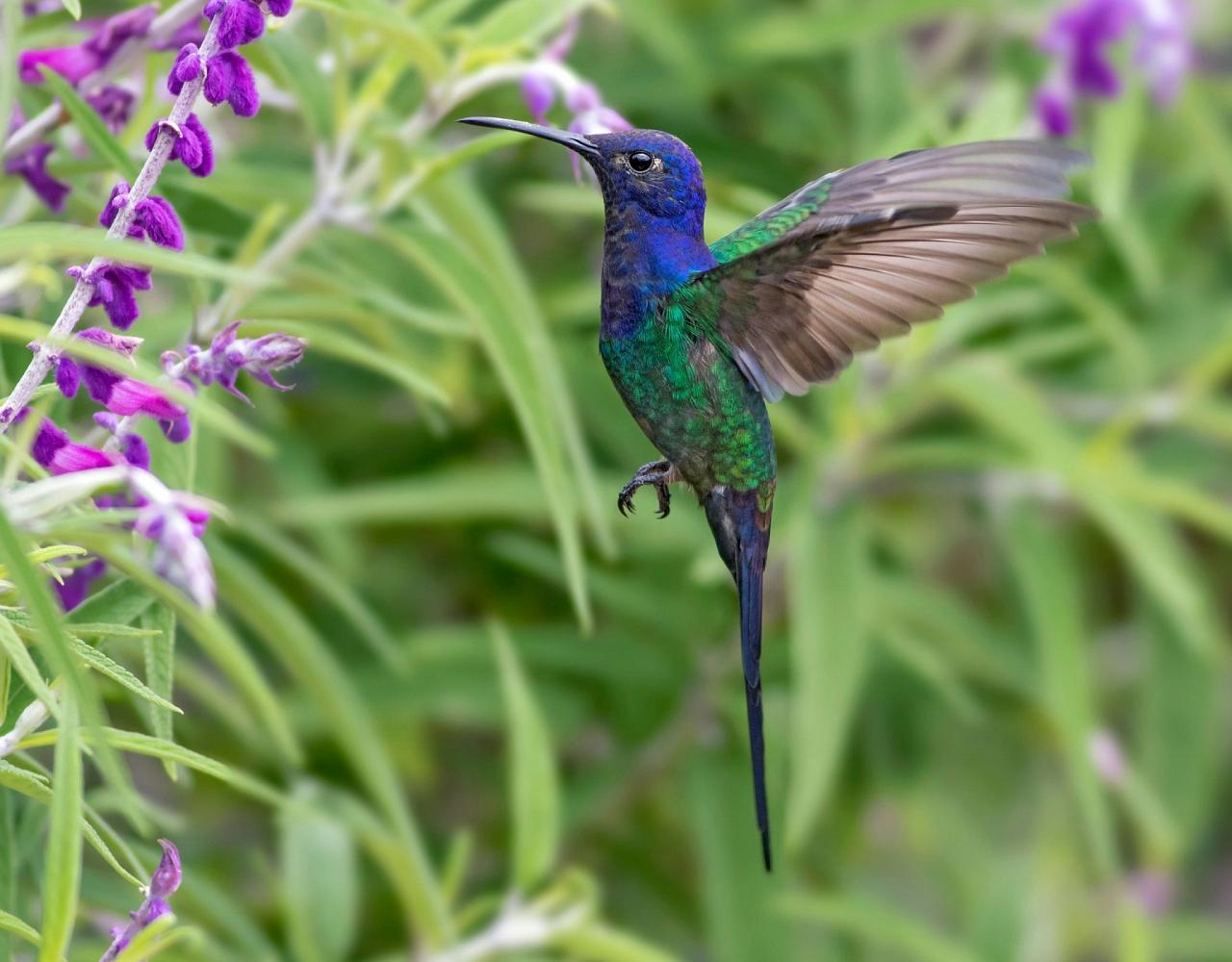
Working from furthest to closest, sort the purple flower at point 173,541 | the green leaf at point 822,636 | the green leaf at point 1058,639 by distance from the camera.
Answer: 1. the green leaf at point 1058,639
2. the green leaf at point 822,636
3. the purple flower at point 173,541

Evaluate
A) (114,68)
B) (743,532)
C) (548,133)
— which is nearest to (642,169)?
(548,133)

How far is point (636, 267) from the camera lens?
1.56 meters

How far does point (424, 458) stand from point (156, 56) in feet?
5.43

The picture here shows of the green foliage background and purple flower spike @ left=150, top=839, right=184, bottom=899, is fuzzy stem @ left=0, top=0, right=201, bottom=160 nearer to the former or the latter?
the green foliage background

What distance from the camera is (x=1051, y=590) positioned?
9.18ft

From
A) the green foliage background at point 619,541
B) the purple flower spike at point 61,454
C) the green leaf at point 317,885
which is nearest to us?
the purple flower spike at point 61,454

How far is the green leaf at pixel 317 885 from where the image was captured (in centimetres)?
208

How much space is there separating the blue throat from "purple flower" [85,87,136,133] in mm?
482

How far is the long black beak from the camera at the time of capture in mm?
1397

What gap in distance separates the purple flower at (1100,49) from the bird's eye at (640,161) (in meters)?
1.16

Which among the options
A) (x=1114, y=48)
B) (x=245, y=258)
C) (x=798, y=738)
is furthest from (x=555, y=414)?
(x=1114, y=48)

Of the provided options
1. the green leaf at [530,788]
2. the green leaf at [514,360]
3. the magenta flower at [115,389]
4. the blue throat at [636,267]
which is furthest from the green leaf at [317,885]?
the magenta flower at [115,389]

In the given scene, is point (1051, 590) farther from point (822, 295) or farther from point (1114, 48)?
point (822, 295)

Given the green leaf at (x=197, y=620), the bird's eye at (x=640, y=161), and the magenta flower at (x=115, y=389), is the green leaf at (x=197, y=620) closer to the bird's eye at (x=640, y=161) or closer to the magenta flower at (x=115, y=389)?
the magenta flower at (x=115, y=389)
